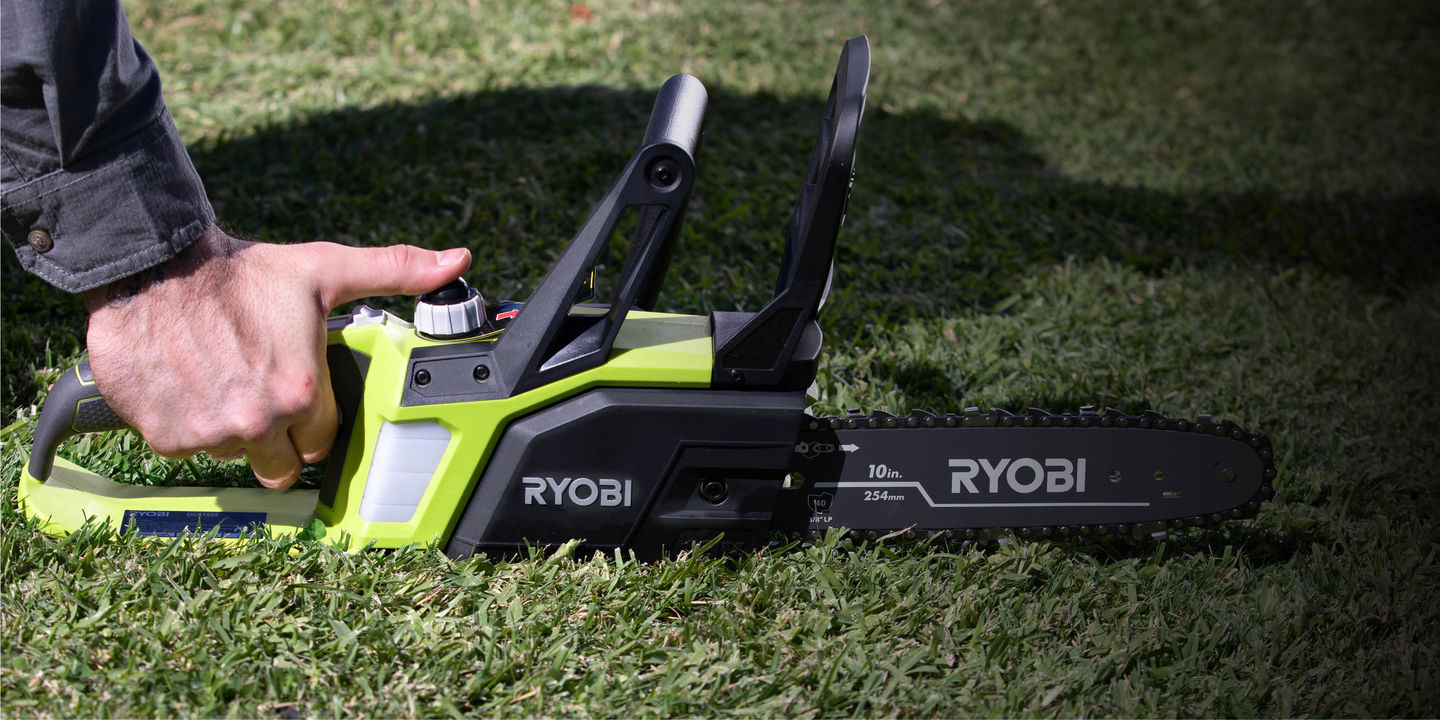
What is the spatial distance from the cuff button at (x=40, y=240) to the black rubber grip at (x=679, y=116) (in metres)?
1.05

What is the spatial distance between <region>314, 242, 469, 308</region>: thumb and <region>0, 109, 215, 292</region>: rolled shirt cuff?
246mm

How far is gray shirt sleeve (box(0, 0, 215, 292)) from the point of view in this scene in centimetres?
163

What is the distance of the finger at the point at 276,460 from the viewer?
6.41 feet

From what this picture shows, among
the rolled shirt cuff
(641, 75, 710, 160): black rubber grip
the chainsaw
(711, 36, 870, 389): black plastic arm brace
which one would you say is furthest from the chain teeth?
the rolled shirt cuff

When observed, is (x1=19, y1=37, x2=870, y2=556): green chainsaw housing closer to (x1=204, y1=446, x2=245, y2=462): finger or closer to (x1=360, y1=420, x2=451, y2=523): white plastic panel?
(x1=360, y1=420, x2=451, y2=523): white plastic panel

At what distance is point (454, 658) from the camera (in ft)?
6.34

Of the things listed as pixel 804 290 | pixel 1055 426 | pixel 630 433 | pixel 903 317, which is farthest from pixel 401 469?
pixel 903 317

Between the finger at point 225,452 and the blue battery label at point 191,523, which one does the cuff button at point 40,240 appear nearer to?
the finger at point 225,452

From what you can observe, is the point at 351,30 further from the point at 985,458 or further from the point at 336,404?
the point at 985,458

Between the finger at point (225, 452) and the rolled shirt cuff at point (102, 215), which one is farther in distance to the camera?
the finger at point (225, 452)

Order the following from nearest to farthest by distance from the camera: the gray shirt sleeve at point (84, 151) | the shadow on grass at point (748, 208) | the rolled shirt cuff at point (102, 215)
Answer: the gray shirt sleeve at point (84, 151)
the rolled shirt cuff at point (102, 215)
the shadow on grass at point (748, 208)

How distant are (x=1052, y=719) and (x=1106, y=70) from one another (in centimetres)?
560

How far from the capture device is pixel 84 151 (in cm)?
172

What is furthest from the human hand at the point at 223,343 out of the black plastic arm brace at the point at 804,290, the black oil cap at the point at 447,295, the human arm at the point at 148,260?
the black plastic arm brace at the point at 804,290
